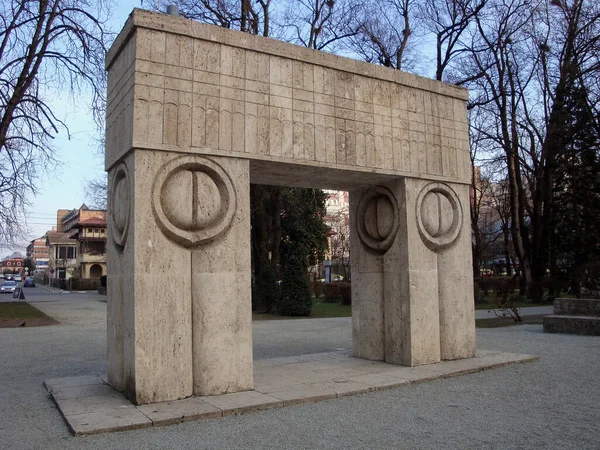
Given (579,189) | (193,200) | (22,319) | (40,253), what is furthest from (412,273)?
(40,253)

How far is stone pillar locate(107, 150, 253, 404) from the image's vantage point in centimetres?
581

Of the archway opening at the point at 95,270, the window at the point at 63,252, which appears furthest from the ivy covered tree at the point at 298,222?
the window at the point at 63,252

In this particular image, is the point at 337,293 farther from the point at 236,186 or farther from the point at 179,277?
the point at 179,277

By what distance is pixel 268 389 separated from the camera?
643 centimetres

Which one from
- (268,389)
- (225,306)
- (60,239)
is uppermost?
(60,239)

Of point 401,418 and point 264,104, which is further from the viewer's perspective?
point 264,104

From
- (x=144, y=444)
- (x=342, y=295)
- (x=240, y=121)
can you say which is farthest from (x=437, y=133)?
(x=342, y=295)

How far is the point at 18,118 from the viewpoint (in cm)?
1658

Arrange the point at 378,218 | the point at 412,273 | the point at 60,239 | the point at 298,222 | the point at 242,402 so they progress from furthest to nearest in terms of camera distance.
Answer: the point at 60,239 → the point at 298,222 → the point at 378,218 → the point at 412,273 → the point at 242,402

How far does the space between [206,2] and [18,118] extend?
8936 mm

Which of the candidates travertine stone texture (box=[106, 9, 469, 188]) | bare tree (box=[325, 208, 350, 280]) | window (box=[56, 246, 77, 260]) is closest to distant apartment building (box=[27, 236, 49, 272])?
window (box=[56, 246, 77, 260])

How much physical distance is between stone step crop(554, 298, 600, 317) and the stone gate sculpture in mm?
6299

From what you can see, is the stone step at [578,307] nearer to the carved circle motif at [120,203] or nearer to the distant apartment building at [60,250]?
the carved circle motif at [120,203]

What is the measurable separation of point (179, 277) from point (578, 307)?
11.5 meters
